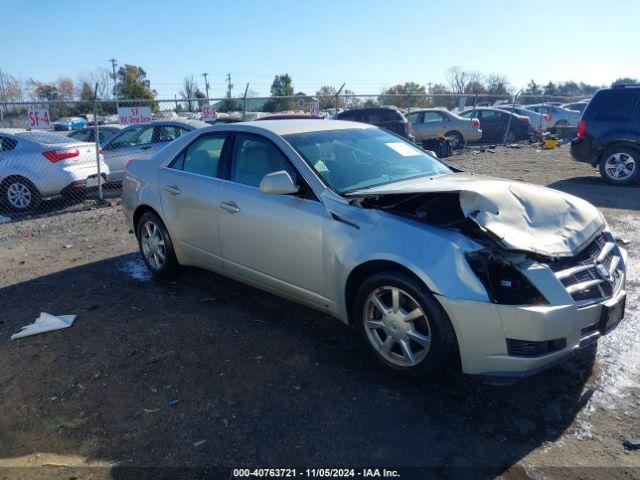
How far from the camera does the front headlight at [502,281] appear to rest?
2.99m

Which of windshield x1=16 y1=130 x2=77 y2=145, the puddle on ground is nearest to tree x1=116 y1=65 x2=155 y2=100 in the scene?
windshield x1=16 y1=130 x2=77 y2=145

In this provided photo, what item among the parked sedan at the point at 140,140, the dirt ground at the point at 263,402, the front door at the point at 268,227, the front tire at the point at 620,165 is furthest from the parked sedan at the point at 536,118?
the front door at the point at 268,227

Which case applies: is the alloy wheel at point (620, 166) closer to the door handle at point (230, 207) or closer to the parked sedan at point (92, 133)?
the door handle at point (230, 207)

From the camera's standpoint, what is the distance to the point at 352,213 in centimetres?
358

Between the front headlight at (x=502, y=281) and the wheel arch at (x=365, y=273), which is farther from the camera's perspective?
the wheel arch at (x=365, y=273)

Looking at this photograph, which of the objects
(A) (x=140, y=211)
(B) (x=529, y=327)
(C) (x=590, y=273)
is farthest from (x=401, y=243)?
(A) (x=140, y=211)

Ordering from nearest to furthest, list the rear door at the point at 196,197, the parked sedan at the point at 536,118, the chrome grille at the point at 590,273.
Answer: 1. the chrome grille at the point at 590,273
2. the rear door at the point at 196,197
3. the parked sedan at the point at 536,118

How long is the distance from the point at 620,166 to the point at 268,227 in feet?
30.4

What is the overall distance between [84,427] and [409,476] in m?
1.97

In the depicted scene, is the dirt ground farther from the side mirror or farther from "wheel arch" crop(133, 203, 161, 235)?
the side mirror

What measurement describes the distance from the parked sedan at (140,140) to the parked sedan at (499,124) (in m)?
13.1

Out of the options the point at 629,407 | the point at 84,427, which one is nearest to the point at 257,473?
the point at 84,427

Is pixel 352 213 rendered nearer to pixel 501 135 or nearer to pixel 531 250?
pixel 531 250

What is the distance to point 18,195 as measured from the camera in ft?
29.6
